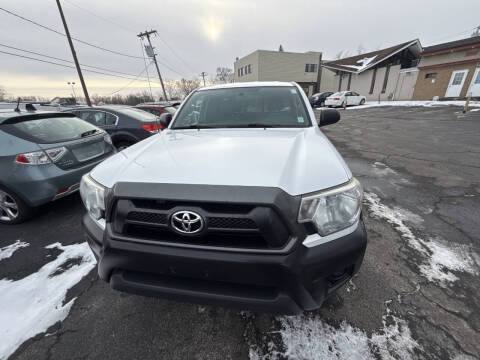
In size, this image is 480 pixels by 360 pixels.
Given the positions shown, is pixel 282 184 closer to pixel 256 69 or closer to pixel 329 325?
pixel 329 325

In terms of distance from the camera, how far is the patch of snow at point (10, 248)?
8.15 feet

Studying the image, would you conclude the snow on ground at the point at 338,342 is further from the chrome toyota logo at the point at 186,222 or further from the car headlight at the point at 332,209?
the chrome toyota logo at the point at 186,222

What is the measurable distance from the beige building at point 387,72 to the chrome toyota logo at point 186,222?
29.3 m

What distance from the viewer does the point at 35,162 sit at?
2805 mm

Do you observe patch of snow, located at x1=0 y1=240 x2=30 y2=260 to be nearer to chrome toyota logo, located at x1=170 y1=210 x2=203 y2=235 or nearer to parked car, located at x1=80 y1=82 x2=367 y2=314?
parked car, located at x1=80 y1=82 x2=367 y2=314

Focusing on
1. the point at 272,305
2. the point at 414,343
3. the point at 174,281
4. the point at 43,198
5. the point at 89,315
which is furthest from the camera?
the point at 43,198

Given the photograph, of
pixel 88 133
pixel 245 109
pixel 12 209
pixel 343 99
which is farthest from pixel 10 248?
pixel 343 99

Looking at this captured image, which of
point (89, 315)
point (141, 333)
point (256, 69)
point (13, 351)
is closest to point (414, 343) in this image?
point (141, 333)

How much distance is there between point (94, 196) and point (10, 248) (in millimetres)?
2155

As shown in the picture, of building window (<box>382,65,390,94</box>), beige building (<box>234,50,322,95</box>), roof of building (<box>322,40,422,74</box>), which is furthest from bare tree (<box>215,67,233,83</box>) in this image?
building window (<box>382,65,390,94</box>)

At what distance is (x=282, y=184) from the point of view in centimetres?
120

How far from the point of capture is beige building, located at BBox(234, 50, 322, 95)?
35.8m

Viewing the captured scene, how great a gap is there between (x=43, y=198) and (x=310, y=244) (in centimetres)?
335

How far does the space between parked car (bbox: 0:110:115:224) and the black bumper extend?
7.17 feet
